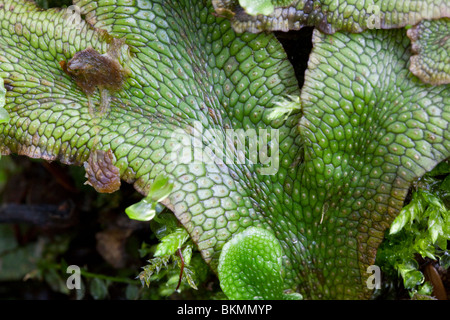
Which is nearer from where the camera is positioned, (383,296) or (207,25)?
(207,25)

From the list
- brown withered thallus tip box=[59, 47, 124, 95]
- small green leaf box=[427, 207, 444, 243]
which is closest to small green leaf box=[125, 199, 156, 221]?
brown withered thallus tip box=[59, 47, 124, 95]

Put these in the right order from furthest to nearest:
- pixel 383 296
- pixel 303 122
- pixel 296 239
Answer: pixel 383 296
pixel 296 239
pixel 303 122

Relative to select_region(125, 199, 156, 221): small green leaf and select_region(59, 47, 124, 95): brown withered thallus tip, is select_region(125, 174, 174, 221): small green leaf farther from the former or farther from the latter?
select_region(59, 47, 124, 95): brown withered thallus tip

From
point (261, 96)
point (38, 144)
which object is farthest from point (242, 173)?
point (38, 144)

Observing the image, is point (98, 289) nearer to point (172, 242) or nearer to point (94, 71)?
point (172, 242)

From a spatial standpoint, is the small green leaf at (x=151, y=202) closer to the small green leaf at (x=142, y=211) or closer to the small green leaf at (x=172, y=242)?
the small green leaf at (x=142, y=211)

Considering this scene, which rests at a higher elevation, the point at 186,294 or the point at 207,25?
the point at 207,25
